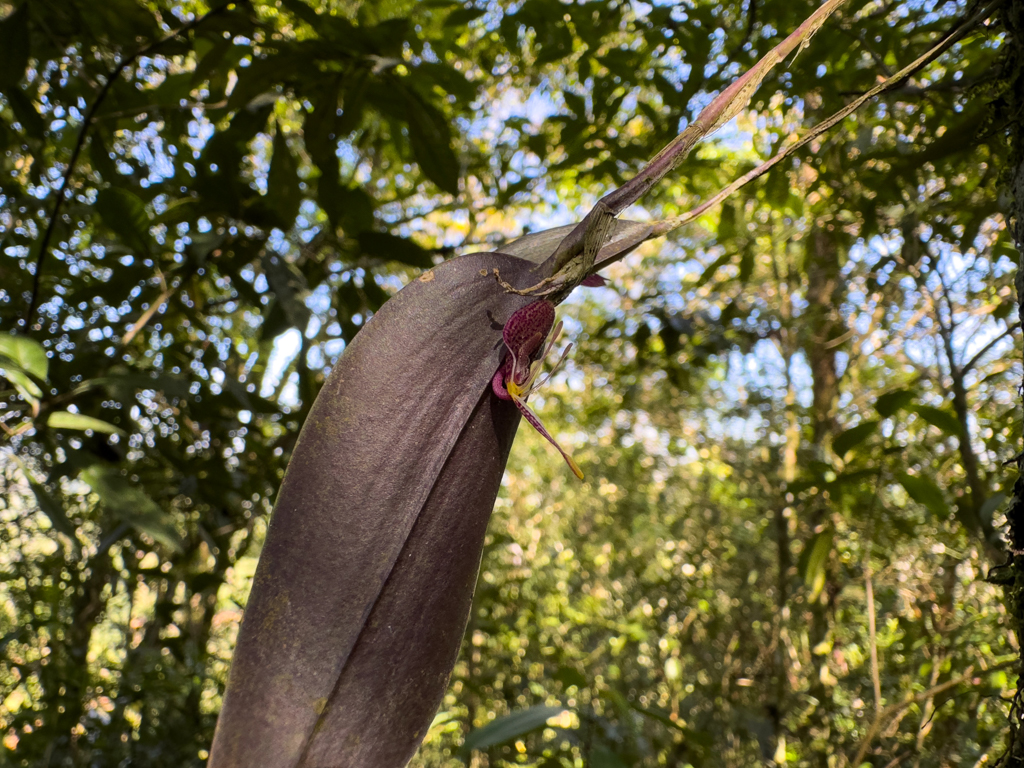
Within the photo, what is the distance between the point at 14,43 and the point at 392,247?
61cm

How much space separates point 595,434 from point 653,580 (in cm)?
80

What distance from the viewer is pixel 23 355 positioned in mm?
761

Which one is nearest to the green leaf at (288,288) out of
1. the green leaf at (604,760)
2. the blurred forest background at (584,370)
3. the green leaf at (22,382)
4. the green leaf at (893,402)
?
the blurred forest background at (584,370)

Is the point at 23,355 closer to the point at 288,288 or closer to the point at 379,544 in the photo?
the point at 288,288

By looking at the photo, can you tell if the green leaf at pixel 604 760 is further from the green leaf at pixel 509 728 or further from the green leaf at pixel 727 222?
the green leaf at pixel 727 222

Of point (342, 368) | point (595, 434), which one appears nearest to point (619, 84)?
point (342, 368)

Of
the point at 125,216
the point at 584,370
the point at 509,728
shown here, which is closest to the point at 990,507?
the point at 509,728

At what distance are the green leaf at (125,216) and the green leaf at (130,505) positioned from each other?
34cm

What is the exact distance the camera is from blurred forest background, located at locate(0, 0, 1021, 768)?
95cm

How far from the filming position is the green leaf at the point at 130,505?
0.76 metres

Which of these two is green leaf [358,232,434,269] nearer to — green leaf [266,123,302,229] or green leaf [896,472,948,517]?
green leaf [266,123,302,229]

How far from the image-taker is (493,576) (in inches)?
98.0

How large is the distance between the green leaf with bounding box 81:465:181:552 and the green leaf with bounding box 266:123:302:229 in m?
0.46

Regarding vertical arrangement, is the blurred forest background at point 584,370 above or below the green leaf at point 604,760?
above
